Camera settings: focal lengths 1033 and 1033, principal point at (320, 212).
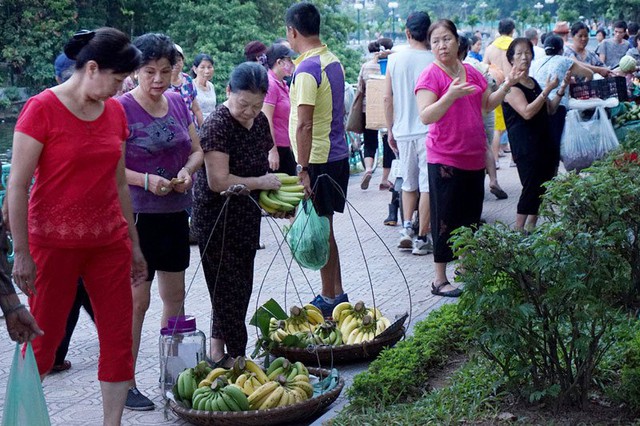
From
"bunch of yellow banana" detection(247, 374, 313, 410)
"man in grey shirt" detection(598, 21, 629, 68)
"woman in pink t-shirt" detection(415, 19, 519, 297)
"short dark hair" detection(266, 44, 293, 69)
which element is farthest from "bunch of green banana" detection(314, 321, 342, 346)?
"man in grey shirt" detection(598, 21, 629, 68)

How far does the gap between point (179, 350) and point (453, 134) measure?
3.00 metres

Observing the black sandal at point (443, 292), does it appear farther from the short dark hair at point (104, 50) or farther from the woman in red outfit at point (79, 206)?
the short dark hair at point (104, 50)

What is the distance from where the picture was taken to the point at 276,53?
417 inches

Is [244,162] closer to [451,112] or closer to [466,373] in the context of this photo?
[466,373]

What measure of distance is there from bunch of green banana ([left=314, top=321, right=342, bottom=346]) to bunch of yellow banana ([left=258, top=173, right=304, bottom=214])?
3.23 feet

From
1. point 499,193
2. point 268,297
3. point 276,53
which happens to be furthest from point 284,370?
point 499,193

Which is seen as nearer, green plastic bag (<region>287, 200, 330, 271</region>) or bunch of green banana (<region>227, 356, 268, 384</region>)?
bunch of green banana (<region>227, 356, 268, 384</region>)

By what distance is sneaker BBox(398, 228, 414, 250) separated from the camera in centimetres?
1054

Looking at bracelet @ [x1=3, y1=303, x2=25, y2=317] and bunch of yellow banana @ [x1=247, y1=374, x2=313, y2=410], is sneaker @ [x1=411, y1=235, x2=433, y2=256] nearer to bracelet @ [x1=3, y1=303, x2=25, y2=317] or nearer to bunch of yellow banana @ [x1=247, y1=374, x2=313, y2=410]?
bunch of yellow banana @ [x1=247, y1=374, x2=313, y2=410]

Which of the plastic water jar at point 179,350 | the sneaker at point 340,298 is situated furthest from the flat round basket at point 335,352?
the sneaker at point 340,298

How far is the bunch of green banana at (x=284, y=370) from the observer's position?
19.1ft

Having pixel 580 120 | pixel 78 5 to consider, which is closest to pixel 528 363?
pixel 580 120

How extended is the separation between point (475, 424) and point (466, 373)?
2.51ft

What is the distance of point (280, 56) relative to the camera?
416 inches
